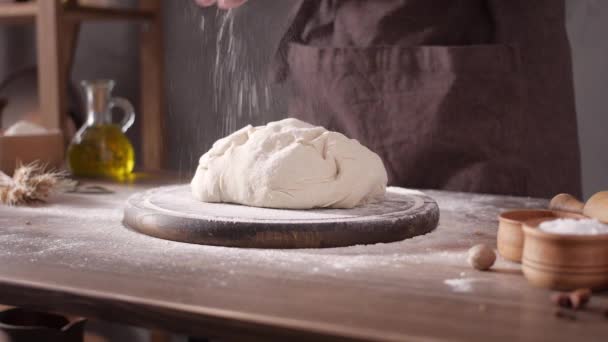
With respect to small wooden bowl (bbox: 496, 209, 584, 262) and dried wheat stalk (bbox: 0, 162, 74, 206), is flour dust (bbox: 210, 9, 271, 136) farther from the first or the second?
small wooden bowl (bbox: 496, 209, 584, 262)

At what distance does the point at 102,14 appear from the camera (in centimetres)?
219

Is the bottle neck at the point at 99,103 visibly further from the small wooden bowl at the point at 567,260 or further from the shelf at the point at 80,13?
the small wooden bowl at the point at 567,260

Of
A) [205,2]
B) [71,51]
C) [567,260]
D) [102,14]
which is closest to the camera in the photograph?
[567,260]

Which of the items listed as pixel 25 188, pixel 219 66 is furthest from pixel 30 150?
pixel 219 66

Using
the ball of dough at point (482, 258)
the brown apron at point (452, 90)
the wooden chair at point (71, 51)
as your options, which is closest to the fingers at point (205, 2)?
the brown apron at point (452, 90)

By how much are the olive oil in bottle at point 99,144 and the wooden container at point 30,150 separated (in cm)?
4

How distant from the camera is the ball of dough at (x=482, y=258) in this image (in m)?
0.89

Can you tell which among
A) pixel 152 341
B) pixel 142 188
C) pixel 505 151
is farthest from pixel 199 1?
pixel 152 341

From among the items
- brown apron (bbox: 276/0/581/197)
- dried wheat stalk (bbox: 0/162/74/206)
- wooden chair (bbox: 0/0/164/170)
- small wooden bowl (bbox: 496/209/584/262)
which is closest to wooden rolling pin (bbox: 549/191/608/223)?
small wooden bowl (bbox: 496/209/584/262)

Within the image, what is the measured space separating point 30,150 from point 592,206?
3.81ft

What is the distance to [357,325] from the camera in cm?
70

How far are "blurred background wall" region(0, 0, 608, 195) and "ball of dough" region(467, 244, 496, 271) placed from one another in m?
0.76

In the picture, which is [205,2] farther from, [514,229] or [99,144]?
[514,229]

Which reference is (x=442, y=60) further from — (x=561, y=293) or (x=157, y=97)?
(x=157, y=97)
